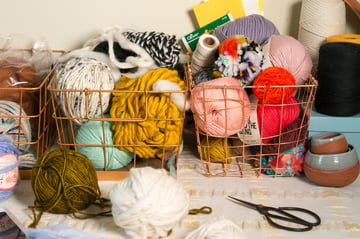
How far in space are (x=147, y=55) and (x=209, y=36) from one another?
149mm

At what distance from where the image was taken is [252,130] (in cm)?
90

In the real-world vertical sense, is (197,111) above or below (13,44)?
below

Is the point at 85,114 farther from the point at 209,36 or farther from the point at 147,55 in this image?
the point at 209,36

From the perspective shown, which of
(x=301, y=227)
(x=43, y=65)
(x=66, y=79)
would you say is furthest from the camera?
(x=43, y=65)

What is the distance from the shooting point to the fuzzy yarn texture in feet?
2.49

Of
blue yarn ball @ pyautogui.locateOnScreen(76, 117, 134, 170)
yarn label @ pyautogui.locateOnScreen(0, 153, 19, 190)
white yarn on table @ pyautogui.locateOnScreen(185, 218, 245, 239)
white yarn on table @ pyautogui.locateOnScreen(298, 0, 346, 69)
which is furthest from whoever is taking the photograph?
white yarn on table @ pyautogui.locateOnScreen(298, 0, 346, 69)

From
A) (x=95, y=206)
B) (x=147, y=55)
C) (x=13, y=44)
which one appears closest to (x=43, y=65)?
(x=13, y=44)

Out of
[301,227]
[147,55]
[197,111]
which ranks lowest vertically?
[301,227]

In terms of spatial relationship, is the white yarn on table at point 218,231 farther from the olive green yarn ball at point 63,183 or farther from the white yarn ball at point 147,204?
the olive green yarn ball at point 63,183

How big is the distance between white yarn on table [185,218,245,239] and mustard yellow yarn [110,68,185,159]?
0.24 metres

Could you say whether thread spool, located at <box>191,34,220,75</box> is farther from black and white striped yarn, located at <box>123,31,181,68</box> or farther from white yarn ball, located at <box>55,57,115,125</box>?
white yarn ball, located at <box>55,57,115,125</box>

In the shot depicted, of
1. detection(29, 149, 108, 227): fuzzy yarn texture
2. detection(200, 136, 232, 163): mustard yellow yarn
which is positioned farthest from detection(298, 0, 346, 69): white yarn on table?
detection(29, 149, 108, 227): fuzzy yarn texture

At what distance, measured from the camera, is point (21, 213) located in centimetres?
79

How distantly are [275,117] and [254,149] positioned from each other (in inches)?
4.2
